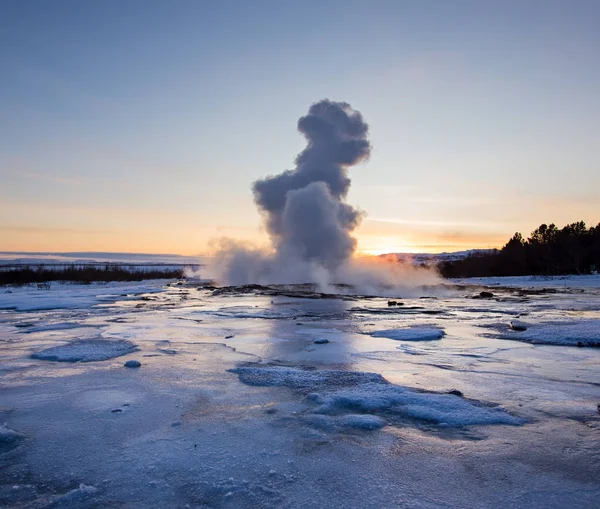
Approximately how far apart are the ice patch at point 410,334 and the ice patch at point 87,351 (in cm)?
627

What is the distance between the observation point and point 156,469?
3.78 meters

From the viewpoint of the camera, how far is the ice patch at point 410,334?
1106 cm

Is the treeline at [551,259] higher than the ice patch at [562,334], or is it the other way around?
the treeline at [551,259]

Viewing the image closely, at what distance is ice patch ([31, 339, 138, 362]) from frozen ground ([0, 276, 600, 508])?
48 mm

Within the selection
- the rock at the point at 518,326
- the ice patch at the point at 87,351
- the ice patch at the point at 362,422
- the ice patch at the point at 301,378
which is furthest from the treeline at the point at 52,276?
the ice patch at the point at 362,422

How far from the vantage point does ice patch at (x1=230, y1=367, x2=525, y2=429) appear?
196 inches

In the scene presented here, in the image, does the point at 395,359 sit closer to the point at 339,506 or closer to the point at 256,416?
the point at 256,416

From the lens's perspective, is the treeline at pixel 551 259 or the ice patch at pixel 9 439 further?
the treeline at pixel 551 259

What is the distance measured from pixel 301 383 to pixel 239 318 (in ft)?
31.3

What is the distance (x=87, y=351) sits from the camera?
29.7ft

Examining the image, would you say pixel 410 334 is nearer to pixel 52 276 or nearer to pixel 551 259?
pixel 52 276

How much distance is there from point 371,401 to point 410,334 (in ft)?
20.4

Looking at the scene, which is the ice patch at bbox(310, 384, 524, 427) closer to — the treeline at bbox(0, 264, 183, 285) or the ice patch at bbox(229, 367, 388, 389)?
the ice patch at bbox(229, 367, 388, 389)

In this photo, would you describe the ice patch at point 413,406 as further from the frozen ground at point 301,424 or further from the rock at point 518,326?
the rock at point 518,326
